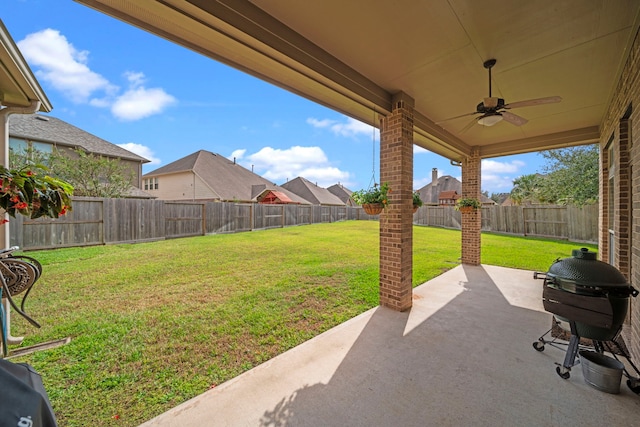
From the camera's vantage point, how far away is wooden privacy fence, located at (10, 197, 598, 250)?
23.4 feet

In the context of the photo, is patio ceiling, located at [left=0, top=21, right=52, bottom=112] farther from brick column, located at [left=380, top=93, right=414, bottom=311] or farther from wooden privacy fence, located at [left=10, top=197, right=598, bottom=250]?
wooden privacy fence, located at [left=10, top=197, right=598, bottom=250]

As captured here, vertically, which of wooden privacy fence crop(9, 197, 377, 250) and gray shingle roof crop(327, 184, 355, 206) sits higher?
gray shingle roof crop(327, 184, 355, 206)

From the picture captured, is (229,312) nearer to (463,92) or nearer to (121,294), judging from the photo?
(121,294)

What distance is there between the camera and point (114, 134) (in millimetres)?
13930

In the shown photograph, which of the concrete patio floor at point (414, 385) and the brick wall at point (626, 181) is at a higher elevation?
the brick wall at point (626, 181)

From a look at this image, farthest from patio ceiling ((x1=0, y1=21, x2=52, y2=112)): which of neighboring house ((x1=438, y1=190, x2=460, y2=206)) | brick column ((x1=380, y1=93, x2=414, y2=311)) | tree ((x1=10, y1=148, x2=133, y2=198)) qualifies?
neighboring house ((x1=438, y1=190, x2=460, y2=206))

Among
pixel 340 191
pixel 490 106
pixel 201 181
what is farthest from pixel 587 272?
pixel 340 191

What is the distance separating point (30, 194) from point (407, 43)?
10.7ft

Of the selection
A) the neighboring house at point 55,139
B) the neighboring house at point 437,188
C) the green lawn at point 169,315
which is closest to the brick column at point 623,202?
the green lawn at point 169,315

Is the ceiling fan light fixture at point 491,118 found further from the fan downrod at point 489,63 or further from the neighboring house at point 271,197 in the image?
the neighboring house at point 271,197

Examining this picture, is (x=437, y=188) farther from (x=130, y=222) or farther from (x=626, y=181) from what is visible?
(x=130, y=222)

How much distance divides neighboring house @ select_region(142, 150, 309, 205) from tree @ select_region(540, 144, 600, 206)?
60.5 ft

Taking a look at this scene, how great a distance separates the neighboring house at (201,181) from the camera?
58.6 ft

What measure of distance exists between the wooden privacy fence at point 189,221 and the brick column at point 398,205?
9.06 meters
